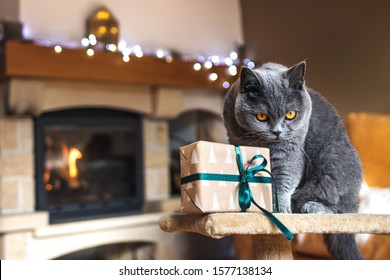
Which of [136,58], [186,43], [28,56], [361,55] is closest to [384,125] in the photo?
[361,55]

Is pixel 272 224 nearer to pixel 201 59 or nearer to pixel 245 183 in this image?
pixel 245 183

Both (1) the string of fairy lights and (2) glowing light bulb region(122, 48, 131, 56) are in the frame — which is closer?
(1) the string of fairy lights

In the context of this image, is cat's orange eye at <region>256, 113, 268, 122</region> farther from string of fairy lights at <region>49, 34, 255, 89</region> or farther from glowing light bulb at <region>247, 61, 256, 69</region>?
string of fairy lights at <region>49, 34, 255, 89</region>

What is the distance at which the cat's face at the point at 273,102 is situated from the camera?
31.5 inches

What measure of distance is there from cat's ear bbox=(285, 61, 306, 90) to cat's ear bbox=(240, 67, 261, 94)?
2.0 inches

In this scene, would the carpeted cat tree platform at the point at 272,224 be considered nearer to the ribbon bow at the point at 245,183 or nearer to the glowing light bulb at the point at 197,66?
the ribbon bow at the point at 245,183

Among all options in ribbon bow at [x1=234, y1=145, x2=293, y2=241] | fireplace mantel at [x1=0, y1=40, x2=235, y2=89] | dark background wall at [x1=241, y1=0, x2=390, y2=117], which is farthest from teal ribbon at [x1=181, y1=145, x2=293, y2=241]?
fireplace mantel at [x1=0, y1=40, x2=235, y2=89]

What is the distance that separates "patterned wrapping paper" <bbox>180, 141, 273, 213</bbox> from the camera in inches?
29.0

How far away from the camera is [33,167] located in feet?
5.73

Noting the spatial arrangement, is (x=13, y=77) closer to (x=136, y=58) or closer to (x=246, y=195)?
(x=136, y=58)

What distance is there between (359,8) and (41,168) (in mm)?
1201

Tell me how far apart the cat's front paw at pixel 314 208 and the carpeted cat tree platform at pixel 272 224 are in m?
0.06

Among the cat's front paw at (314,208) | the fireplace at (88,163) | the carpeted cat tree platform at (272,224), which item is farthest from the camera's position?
the fireplace at (88,163)

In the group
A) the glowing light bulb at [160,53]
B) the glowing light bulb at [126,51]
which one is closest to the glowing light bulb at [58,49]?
the glowing light bulb at [126,51]
